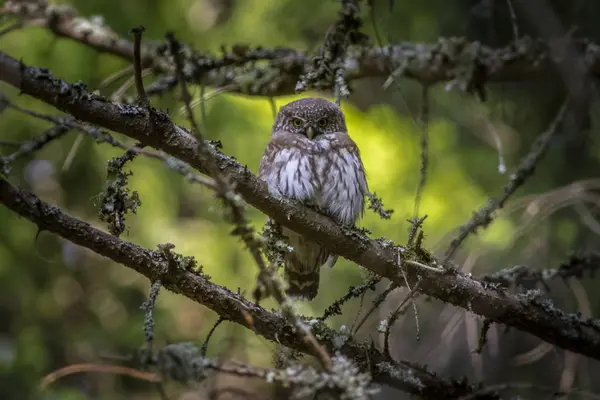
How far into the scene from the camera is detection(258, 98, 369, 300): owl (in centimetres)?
325

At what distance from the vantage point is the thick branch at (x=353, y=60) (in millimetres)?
3604

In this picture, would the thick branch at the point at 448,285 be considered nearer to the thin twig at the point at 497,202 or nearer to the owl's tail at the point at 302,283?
the thin twig at the point at 497,202

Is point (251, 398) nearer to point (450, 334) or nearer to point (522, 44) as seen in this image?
point (450, 334)

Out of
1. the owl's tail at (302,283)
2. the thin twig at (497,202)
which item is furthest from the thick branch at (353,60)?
the owl's tail at (302,283)

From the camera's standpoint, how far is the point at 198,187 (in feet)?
15.7

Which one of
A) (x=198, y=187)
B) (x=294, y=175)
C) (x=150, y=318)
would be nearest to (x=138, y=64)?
(x=150, y=318)

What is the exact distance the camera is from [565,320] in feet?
8.29

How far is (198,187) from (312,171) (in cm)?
166

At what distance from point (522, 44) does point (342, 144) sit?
3.56 feet

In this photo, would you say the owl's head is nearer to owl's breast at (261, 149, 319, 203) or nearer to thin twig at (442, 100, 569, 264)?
owl's breast at (261, 149, 319, 203)

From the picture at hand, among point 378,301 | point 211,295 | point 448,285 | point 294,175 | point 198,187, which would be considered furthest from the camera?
point 198,187

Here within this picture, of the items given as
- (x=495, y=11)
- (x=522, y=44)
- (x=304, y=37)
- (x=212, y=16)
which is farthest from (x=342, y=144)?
(x=212, y=16)

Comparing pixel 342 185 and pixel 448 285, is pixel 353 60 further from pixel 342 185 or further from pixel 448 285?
pixel 448 285

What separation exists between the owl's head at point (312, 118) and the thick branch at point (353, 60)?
0.18m
